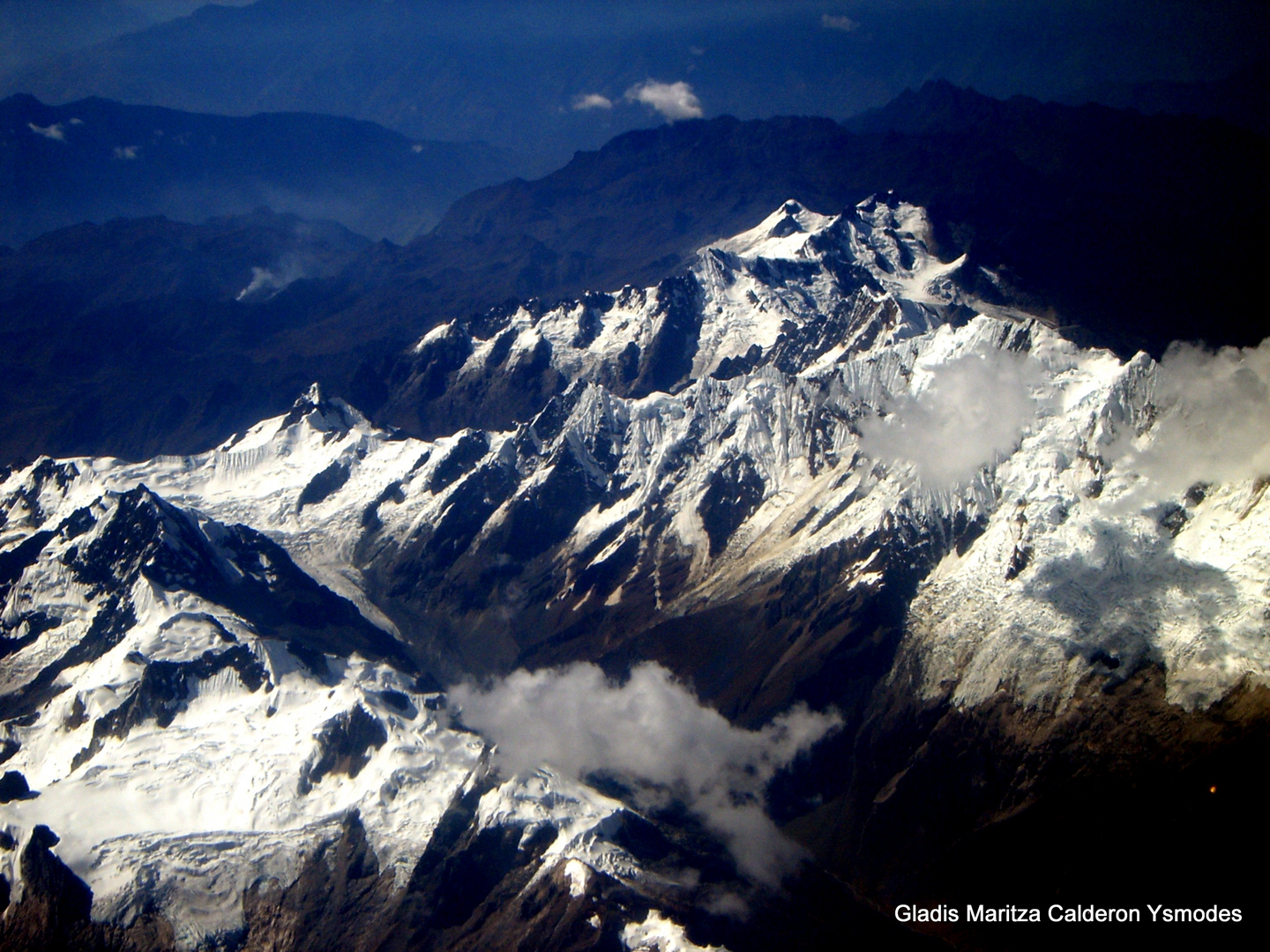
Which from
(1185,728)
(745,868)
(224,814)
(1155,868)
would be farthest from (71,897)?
(1185,728)

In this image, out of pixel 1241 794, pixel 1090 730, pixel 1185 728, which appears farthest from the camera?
pixel 1090 730

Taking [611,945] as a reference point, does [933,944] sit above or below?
below

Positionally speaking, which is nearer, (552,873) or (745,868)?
(552,873)

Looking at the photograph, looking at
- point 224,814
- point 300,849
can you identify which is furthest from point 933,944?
point 224,814

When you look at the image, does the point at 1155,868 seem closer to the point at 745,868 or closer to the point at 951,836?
the point at 951,836

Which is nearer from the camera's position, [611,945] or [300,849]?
[611,945]

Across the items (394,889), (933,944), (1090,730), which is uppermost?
(1090,730)

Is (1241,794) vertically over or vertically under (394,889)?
over

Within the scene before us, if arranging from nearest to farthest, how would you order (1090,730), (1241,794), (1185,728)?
A: 1. (1241,794)
2. (1185,728)
3. (1090,730)

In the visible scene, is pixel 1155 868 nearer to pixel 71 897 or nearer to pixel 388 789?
pixel 388 789
